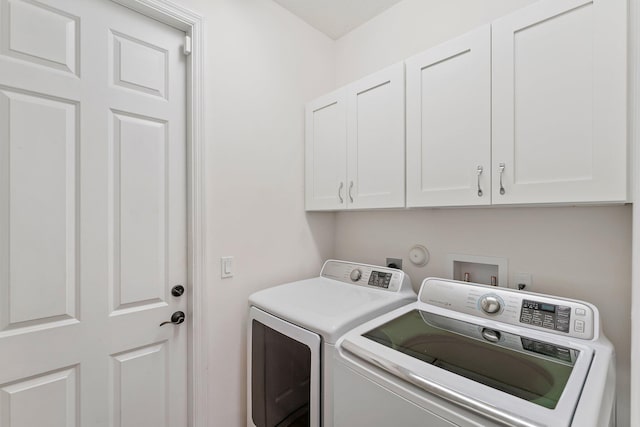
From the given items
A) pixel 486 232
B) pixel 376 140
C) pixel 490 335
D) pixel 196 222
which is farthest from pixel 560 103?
pixel 196 222

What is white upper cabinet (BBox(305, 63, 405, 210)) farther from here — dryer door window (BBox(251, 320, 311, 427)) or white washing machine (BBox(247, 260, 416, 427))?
dryer door window (BBox(251, 320, 311, 427))

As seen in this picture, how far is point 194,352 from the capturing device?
1413 mm

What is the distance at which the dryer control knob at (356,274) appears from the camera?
169cm

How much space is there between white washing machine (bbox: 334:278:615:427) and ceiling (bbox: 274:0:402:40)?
5.75 ft

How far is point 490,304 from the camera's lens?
3.92ft

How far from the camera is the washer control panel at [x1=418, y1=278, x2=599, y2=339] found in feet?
3.33

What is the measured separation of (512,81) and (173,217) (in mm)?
1586

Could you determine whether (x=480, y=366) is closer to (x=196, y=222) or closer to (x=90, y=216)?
(x=196, y=222)

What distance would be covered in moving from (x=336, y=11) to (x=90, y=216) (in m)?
1.82

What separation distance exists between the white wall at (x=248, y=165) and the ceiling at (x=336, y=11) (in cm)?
7

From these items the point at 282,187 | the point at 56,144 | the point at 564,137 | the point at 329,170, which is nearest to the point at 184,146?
the point at 56,144

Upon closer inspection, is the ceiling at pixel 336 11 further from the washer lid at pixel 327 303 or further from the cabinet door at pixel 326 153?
the washer lid at pixel 327 303

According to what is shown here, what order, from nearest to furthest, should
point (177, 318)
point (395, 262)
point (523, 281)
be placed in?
point (523, 281)
point (177, 318)
point (395, 262)

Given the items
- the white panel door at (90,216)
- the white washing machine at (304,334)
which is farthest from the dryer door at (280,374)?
the white panel door at (90,216)
